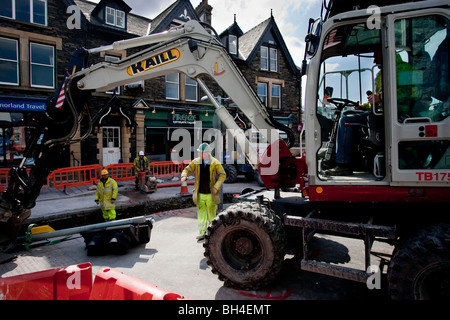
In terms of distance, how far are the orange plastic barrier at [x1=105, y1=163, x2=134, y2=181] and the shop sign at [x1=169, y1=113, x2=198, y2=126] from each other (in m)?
4.41

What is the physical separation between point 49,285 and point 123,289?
905mm

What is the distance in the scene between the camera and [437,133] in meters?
2.80

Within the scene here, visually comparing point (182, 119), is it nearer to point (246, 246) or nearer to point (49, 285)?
point (246, 246)

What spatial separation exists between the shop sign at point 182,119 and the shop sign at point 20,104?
6.58m

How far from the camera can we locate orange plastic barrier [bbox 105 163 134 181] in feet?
42.4

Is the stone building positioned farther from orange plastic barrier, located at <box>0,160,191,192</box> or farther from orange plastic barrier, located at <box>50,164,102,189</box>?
orange plastic barrier, located at <box>50,164,102,189</box>

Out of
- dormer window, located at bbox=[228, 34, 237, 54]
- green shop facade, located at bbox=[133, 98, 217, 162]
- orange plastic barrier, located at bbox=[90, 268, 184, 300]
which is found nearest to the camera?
orange plastic barrier, located at bbox=[90, 268, 184, 300]

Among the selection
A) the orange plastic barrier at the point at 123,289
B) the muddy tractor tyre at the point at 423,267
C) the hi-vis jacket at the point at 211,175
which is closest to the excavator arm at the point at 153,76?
the hi-vis jacket at the point at 211,175

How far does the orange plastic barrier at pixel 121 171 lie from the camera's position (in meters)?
12.9

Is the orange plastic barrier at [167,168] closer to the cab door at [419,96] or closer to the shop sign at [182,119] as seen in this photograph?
the shop sign at [182,119]

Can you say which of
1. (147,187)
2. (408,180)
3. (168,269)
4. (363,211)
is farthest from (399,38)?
(147,187)

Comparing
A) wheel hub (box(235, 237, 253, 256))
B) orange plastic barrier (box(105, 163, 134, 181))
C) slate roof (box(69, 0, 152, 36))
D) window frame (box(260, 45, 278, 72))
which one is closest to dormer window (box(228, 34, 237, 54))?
window frame (box(260, 45, 278, 72))
